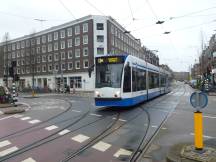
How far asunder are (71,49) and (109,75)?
50742 millimetres

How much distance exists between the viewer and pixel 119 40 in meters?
69.8

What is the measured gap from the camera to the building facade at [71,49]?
6112 cm

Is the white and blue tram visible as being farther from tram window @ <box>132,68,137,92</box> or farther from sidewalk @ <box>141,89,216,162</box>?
sidewalk @ <box>141,89,216,162</box>

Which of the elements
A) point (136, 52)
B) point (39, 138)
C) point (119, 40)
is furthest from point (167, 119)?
point (136, 52)

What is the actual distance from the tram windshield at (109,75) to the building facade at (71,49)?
37776mm

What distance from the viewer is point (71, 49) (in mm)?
66250

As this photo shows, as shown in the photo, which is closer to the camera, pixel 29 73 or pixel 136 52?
pixel 29 73

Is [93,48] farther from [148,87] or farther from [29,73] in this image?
[148,87]

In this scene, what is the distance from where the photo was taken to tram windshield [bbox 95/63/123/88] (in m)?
16.3

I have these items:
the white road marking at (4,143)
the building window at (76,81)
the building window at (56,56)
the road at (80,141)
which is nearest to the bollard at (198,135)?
the road at (80,141)

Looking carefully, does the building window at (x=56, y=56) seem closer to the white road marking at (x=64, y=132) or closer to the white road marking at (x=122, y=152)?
the white road marking at (x=64, y=132)

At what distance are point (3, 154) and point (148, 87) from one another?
16.0 metres

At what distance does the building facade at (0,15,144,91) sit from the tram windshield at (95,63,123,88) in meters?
37.8

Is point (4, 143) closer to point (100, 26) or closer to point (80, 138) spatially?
point (80, 138)
